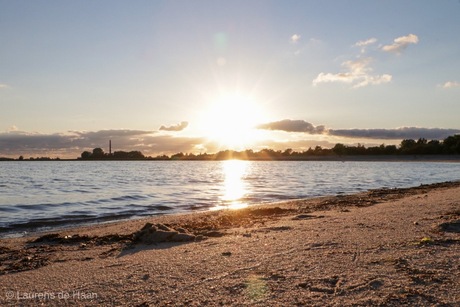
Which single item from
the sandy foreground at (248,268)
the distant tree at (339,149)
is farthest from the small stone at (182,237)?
the distant tree at (339,149)

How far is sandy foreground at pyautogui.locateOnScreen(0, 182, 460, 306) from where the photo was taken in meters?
4.24

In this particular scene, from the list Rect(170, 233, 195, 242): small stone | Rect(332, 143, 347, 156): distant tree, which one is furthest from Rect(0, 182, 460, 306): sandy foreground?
Rect(332, 143, 347, 156): distant tree

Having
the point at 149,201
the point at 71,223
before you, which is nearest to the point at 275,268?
the point at 71,223

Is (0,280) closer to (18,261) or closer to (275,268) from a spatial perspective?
(18,261)

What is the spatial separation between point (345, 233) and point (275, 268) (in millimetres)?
2763

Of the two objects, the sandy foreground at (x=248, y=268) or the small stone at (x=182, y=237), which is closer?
the sandy foreground at (x=248, y=268)

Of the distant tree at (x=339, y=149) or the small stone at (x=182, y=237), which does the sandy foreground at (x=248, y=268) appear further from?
the distant tree at (x=339, y=149)

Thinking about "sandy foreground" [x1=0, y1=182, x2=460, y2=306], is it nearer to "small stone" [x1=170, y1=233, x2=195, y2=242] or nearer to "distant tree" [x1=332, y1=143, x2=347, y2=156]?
"small stone" [x1=170, y1=233, x2=195, y2=242]

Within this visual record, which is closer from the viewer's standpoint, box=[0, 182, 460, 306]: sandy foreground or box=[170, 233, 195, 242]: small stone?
box=[0, 182, 460, 306]: sandy foreground

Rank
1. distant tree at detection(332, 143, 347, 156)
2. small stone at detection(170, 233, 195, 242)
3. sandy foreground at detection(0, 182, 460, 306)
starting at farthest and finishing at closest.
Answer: distant tree at detection(332, 143, 347, 156), small stone at detection(170, 233, 195, 242), sandy foreground at detection(0, 182, 460, 306)

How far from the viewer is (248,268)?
525 centimetres

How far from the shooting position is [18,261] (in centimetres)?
671

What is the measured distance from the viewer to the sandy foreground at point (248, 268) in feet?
13.9

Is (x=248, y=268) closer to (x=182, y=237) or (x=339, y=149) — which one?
(x=182, y=237)
